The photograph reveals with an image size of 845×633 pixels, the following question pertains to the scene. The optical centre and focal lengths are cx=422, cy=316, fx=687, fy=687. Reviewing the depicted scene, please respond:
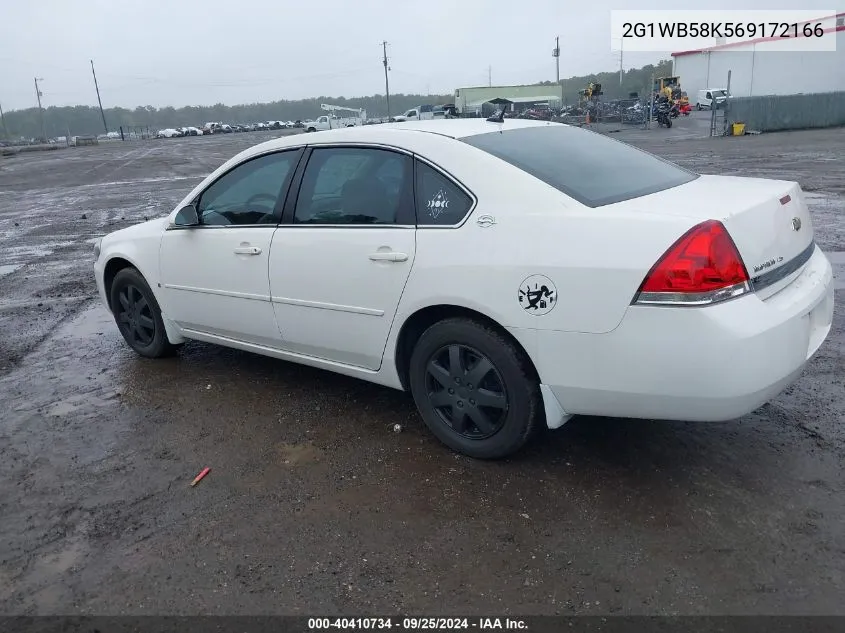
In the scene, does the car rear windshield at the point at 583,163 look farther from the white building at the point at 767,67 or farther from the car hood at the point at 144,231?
the white building at the point at 767,67

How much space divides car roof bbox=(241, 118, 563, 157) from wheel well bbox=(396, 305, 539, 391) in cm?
95

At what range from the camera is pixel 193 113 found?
137750mm

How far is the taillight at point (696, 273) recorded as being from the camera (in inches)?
106

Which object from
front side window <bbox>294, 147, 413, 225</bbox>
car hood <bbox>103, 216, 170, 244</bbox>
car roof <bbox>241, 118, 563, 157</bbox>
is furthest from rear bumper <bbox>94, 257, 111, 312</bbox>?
front side window <bbox>294, 147, 413, 225</bbox>

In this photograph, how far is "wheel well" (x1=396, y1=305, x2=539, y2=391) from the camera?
319 centimetres

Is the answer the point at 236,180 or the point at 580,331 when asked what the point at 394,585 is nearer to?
the point at 580,331

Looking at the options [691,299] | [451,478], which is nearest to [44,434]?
[451,478]

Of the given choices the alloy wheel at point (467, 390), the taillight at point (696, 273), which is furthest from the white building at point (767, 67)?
the alloy wheel at point (467, 390)

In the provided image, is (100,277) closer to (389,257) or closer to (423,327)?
(389,257)

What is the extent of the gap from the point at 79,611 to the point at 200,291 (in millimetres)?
2386

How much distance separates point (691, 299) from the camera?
2.69 metres

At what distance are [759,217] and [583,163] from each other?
3.17 ft

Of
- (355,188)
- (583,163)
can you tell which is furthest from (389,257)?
(583,163)

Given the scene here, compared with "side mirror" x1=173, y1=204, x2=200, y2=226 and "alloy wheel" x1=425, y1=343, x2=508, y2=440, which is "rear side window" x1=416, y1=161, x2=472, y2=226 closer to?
"alloy wheel" x1=425, y1=343, x2=508, y2=440
